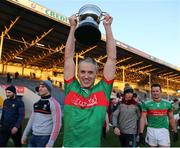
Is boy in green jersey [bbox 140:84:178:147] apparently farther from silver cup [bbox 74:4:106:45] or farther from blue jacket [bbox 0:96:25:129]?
silver cup [bbox 74:4:106:45]

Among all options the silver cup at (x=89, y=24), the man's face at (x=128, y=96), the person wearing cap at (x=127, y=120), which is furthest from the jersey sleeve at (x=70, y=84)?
the man's face at (x=128, y=96)

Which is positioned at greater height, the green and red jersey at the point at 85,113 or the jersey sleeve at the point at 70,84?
the jersey sleeve at the point at 70,84

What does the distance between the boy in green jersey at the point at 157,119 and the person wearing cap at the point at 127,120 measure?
47cm

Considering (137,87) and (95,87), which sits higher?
(137,87)

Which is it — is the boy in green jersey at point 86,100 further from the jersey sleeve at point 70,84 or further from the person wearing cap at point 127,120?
the person wearing cap at point 127,120

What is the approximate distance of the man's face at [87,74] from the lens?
250 centimetres

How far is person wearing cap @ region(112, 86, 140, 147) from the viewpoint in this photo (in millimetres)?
6855

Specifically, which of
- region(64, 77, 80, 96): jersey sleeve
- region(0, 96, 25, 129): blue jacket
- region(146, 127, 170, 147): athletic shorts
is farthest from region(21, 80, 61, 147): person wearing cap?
region(146, 127, 170, 147): athletic shorts

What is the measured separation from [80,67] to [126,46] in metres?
30.6

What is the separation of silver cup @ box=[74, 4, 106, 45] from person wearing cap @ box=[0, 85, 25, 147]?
414cm

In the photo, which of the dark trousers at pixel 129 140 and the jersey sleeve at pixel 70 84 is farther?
the dark trousers at pixel 129 140

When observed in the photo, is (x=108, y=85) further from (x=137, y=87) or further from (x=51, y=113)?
(x=137, y=87)

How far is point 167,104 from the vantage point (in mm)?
6320

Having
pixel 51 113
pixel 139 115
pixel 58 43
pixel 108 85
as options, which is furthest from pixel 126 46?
pixel 108 85
